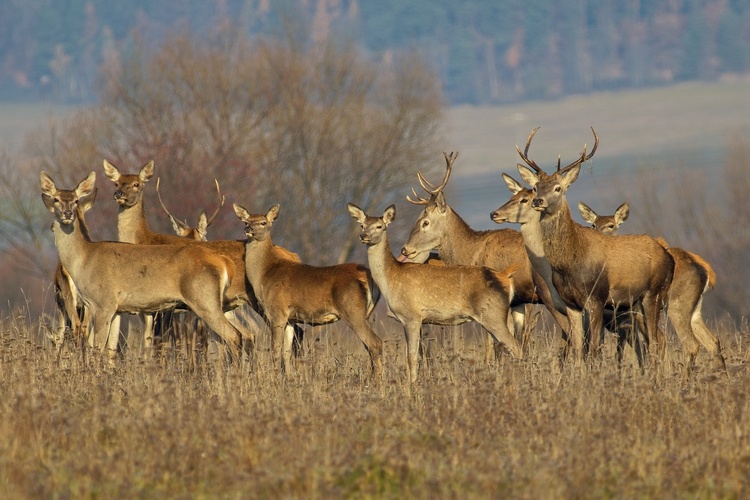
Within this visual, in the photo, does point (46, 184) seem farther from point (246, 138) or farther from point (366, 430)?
point (246, 138)

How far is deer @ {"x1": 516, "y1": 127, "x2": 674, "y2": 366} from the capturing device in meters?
12.5

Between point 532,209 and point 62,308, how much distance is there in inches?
197

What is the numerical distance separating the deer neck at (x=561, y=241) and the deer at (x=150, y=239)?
2.80 meters

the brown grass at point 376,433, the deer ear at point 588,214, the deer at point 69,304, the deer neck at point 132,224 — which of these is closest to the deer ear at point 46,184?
the deer at point 69,304

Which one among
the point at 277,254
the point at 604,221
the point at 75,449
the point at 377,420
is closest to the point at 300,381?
the point at 377,420

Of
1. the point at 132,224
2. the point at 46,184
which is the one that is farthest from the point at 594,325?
the point at 46,184

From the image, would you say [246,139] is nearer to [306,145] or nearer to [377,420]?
[306,145]

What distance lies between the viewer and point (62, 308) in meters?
14.3

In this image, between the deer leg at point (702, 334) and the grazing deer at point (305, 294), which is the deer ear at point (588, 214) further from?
the grazing deer at point (305, 294)

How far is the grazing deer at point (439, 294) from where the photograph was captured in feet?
40.6

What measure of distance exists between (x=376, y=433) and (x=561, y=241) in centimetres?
438

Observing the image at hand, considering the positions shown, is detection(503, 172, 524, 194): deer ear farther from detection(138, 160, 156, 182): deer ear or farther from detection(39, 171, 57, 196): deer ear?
detection(39, 171, 57, 196): deer ear

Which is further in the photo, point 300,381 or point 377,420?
point 300,381

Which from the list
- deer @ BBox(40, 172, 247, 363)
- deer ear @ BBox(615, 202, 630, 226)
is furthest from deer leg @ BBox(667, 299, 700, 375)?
deer @ BBox(40, 172, 247, 363)
